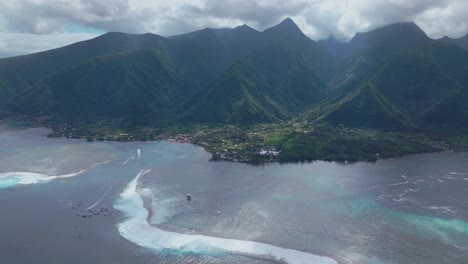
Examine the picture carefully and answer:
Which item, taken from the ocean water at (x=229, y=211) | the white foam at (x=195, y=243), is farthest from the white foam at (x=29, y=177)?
the white foam at (x=195, y=243)

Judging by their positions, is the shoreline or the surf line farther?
the shoreline

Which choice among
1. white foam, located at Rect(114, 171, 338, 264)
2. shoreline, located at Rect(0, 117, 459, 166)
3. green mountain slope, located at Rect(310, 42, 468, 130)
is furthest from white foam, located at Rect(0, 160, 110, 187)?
green mountain slope, located at Rect(310, 42, 468, 130)

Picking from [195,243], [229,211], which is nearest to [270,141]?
[229,211]

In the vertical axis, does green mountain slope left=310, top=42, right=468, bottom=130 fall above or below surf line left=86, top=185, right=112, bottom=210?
above

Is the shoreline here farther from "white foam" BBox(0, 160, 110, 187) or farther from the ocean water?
"white foam" BBox(0, 160, 110, 187)

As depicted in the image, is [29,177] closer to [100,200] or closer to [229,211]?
[100,200]

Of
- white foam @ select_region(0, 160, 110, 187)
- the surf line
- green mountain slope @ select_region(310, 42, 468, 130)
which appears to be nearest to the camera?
the surf line
